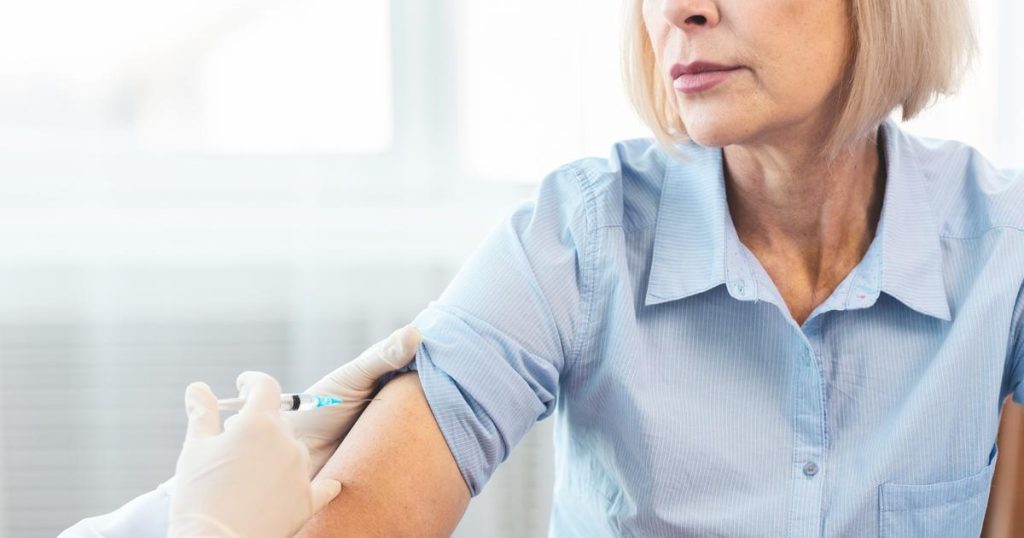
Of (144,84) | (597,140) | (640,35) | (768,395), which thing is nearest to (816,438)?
(768,395)

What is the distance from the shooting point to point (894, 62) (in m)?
1.17

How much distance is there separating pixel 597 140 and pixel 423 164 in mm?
355

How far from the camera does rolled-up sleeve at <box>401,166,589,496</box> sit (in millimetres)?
1086

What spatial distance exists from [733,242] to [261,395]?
57 cm

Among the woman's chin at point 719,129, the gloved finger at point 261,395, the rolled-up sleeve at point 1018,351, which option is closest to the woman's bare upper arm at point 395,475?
the gloved finger at point 261,395

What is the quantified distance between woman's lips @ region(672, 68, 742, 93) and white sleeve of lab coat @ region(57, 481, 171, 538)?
67cm

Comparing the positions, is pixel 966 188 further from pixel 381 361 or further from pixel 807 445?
pixel 381 361

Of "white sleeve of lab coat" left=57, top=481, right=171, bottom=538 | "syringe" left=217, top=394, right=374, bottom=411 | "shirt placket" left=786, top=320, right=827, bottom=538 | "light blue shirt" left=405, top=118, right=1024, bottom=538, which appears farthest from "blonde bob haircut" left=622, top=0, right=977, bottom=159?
"white sleeve of lab coat" left=57, top=481, right=171, bottom=538

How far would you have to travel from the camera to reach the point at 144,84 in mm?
2109

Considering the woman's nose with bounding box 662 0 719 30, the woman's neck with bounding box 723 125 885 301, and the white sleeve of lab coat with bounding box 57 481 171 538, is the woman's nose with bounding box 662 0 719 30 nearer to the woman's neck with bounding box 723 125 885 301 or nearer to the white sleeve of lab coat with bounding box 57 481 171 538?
the woman's neck with bounding box 723 125 885 301

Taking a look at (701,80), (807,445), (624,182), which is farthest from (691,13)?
(807,445)

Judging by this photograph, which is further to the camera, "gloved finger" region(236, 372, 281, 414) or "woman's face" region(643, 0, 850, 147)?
"woman's face" region(643, 0, 850, 147)

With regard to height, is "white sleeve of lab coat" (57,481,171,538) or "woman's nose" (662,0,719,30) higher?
"woman's nose" (662,0,719,30)

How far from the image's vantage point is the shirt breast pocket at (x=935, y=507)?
3.80 feet
